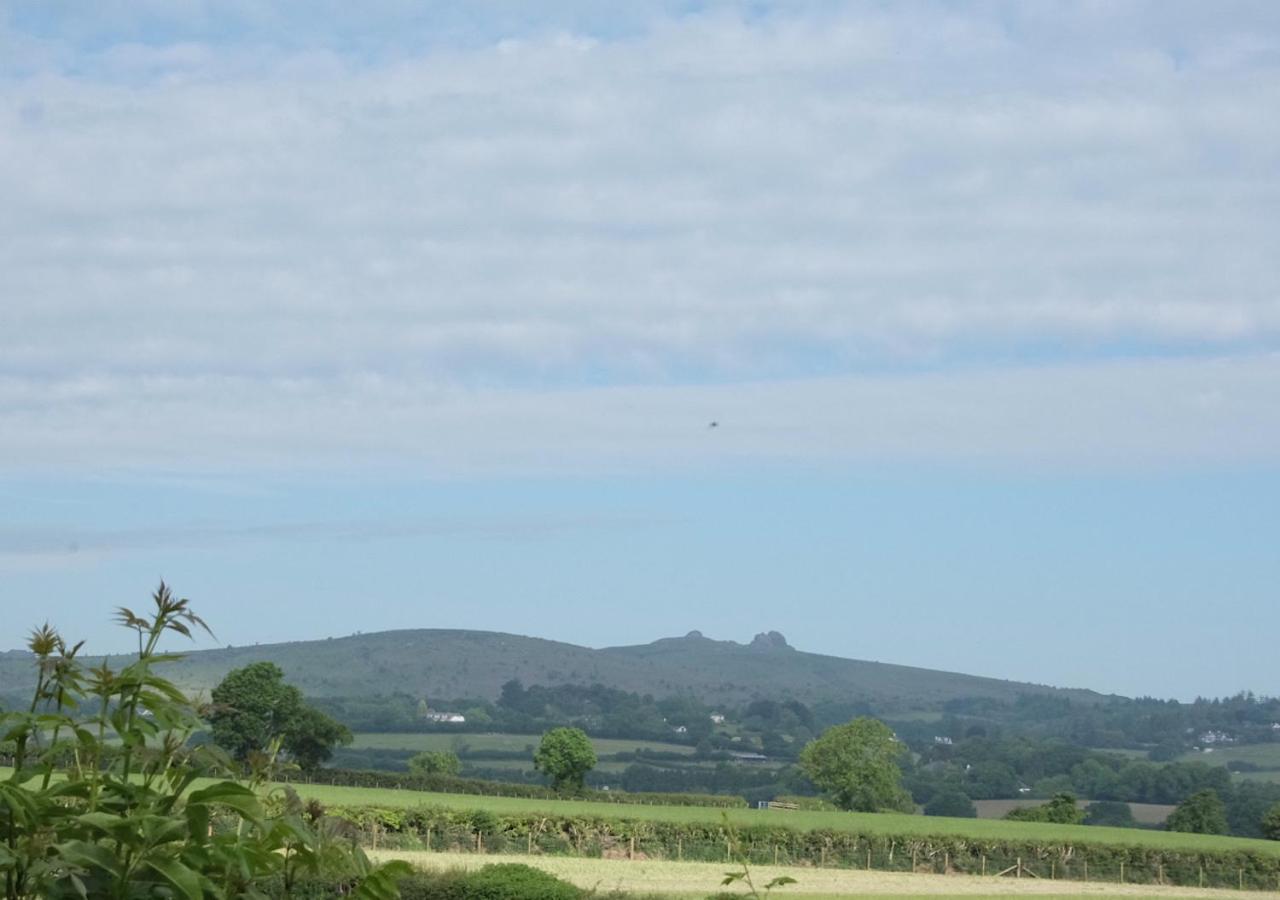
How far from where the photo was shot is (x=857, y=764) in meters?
95.5

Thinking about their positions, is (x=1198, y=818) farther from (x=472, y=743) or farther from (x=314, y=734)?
(x=472, y=743)

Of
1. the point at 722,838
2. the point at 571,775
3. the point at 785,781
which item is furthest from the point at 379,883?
the point at 785,781

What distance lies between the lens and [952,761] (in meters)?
181

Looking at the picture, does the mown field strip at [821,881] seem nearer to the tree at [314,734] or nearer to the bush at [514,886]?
the bush at [514,886]

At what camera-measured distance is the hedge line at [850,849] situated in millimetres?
55562

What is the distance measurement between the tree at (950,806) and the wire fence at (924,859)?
216 feet

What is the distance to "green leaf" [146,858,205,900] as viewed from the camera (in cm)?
267

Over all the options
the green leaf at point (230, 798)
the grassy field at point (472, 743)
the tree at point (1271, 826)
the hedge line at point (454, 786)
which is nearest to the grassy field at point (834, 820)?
the hedge line at point (454, 786)

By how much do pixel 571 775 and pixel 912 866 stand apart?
30.8 m

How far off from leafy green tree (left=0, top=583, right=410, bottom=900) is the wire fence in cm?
5404

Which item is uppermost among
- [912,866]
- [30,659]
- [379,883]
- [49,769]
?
[30,659]

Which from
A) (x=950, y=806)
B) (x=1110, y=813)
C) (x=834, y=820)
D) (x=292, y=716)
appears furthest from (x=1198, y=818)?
(x=292, y=716)

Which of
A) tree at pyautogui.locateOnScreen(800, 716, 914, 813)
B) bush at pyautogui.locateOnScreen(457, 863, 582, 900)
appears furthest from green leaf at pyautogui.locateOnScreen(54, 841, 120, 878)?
tree at pyautogui.locateOnScreen(800, 716, 914, 813)

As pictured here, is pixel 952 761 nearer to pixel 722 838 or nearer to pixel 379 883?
pixel 722 838
